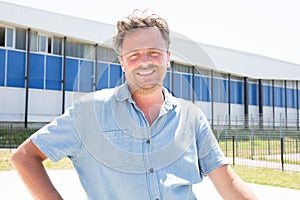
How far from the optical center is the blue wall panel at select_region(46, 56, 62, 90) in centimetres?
1825

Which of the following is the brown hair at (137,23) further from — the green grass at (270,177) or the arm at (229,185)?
the green grass at (270,177)

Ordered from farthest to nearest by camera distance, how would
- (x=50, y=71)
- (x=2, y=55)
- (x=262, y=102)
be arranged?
(x=262, y=102) → (x=50, y=71) → (x=2, y=55)

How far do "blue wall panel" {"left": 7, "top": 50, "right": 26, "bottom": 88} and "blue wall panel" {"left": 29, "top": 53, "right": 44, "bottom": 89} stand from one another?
1.22 ft

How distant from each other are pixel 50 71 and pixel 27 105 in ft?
6.65

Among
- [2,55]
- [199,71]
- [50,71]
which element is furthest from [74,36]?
[199,71]

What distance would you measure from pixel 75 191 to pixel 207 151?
4833 millimetres

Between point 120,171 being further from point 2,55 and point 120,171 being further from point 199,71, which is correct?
point 2,55

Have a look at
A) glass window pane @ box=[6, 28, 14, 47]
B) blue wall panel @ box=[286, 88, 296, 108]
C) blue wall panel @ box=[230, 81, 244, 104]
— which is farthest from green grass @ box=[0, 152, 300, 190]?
blue wall panel @ box=[286, 88, 296, 108]

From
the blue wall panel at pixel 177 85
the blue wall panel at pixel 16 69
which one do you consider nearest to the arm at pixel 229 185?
the blue wall panel at pixel 177 85

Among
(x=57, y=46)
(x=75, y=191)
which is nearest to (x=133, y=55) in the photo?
(x=75, y=191)

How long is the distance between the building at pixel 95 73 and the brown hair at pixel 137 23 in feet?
0.23

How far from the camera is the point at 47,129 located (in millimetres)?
1350

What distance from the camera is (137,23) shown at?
136 centimetres

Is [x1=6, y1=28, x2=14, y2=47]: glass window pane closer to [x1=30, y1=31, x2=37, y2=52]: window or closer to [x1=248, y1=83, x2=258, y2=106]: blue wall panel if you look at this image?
[x1=30, y1=31, x2=37, y2=52]: window
